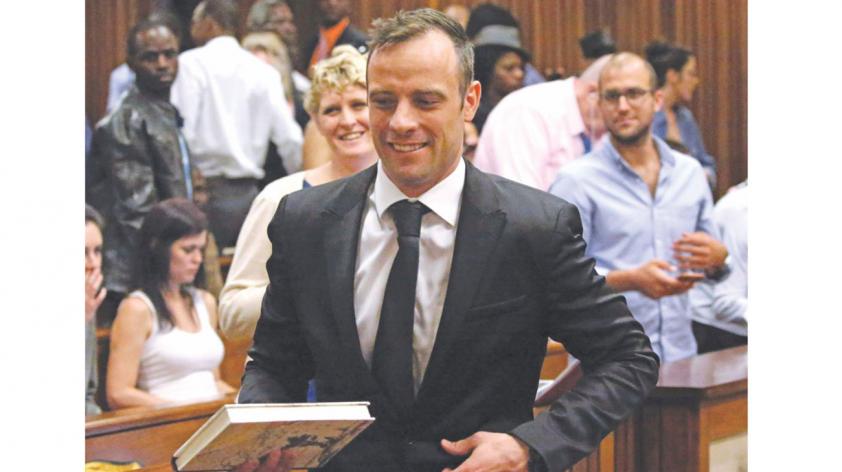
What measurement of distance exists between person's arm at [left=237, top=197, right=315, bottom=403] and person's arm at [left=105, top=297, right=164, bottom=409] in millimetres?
2313

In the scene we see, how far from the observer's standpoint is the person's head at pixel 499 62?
6441 millimetres

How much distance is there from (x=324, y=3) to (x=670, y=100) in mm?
1883

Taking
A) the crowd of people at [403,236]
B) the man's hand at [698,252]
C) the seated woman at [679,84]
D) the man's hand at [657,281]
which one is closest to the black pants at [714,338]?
the crowd of people at [403,236]

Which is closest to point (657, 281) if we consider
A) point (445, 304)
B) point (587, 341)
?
point (587, 341)

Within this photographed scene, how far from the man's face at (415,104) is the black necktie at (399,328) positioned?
0.10m

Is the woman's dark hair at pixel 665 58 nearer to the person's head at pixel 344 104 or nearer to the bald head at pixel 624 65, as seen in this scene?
the bald head at pixel 624 65

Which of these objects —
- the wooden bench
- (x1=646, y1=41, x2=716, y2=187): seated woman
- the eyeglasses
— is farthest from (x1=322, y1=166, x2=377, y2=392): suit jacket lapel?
(x1=646, y1=41, x2=716, y2=187): seated woman

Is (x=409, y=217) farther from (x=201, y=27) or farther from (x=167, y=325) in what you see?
(x=201, y=27)

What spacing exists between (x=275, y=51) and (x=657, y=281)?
305 centimetres

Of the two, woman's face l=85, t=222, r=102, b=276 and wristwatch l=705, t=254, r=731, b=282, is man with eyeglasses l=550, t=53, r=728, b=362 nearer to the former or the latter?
wristwatch l=705, t=254, r=731, b=282

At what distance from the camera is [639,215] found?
435 centimetres

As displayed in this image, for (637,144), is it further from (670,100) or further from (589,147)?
(670,100)
